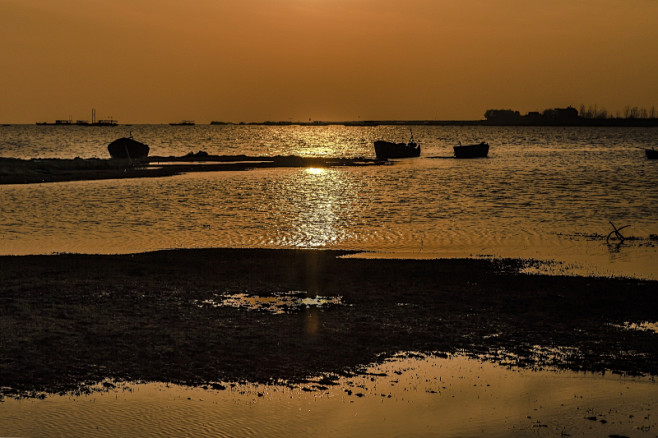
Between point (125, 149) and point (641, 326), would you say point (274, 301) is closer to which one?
point (641, 326)

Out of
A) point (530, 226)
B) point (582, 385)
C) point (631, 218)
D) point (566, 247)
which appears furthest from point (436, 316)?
point (631, 218)

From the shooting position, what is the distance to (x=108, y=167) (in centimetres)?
8144

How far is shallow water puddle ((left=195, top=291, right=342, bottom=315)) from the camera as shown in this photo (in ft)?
58.0

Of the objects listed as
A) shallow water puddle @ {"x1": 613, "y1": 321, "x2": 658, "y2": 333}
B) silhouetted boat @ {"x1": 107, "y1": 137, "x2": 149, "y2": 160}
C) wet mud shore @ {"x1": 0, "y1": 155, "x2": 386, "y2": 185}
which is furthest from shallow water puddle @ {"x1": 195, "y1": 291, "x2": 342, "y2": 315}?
silhouetted boat @ {"x1": 107, "y1": 137, "x2": 149, "y2": 160}

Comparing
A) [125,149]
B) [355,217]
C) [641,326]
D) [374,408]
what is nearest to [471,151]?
[125,149]

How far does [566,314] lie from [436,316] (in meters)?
2.91

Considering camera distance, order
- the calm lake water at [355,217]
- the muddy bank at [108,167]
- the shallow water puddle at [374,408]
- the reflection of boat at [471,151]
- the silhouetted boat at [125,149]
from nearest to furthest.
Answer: the shallow water puddle at [374,408] < the calm lake water at [355,217] < the muddy bank at [108,167] < the silhouetted boat at [125,149] < the reflection of boat at [471,151]

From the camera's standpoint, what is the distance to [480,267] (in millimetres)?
23281

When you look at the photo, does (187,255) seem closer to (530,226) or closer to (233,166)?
(530,226)

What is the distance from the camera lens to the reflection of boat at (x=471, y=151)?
12100 cm

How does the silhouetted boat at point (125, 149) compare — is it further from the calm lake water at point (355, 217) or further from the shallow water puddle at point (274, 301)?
the shallow water puddle at point (274, 301)

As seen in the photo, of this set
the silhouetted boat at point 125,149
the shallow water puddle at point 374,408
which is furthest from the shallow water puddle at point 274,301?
the silhouetted boat at point 125,149

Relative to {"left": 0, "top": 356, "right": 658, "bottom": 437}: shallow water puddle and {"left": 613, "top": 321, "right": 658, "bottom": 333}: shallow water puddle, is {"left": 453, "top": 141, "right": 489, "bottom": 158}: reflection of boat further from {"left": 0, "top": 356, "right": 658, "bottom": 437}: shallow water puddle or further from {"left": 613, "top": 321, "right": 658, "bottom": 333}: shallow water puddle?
{"left": 0, "top": 356, "right": 658, "bottom": 437}: shallow water puddle

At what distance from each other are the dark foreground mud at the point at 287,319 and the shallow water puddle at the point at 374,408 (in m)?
0.70
